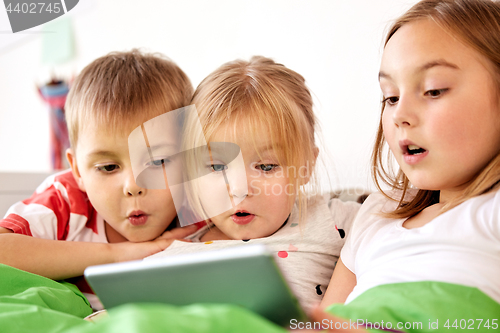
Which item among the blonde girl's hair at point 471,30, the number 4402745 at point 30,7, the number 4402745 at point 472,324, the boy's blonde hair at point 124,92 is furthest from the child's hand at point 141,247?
the number 4402745 at point 30,7

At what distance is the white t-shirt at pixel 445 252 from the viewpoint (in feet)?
1.86

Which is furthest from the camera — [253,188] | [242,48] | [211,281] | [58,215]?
[242,48]

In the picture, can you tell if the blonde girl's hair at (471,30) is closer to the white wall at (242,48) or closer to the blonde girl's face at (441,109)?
the blonde girl's face at (441,109)

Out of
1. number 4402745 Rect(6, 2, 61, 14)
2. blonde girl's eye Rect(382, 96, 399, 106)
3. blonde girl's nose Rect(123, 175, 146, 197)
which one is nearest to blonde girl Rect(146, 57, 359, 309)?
blonde girl's nose Rect(123, 175, 146, 197)

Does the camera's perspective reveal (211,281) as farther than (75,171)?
No

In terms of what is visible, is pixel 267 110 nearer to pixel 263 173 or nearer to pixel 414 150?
pixel 263 173

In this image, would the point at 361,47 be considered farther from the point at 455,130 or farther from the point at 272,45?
the point at 455,130

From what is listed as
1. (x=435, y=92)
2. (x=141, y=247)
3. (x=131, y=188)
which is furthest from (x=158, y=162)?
(x=435, y=92)

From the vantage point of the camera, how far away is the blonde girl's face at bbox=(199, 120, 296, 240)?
84 cm

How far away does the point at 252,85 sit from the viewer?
877 mm

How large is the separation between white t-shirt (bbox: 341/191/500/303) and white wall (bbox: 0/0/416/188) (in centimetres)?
45

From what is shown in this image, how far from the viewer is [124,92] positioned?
932 mm

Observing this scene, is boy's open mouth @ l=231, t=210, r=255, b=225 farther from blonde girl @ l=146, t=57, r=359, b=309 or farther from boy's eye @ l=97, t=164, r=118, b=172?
boy's eye @ l=97, t=164, r=118, b=172

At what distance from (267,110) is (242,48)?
2.59 ft
